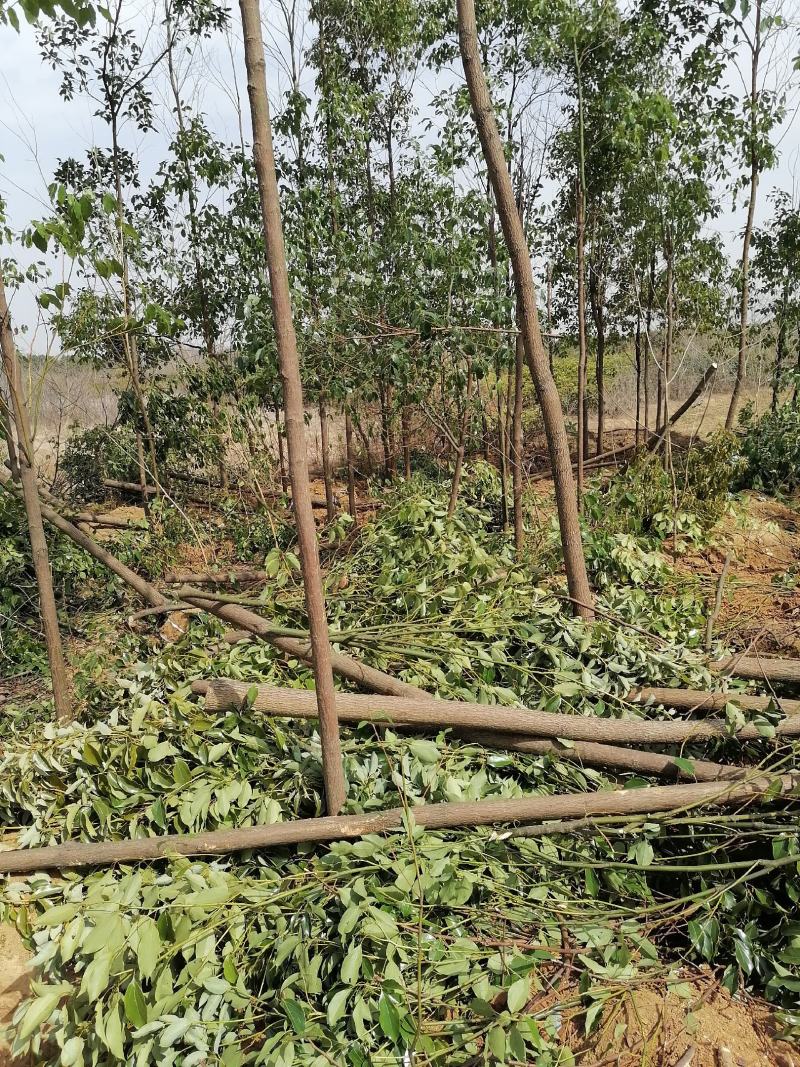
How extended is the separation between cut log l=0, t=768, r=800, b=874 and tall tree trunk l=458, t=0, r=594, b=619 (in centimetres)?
106

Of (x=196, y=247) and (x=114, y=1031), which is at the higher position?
(x=196, y=247)

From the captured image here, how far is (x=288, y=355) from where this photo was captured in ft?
6.21

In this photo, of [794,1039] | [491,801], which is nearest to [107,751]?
[491,801]

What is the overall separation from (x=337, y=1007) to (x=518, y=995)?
46cm

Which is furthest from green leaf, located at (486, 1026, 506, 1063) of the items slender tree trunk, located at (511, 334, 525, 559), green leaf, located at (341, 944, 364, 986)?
slender tree trunk, located at (511, 334, 525, 559)

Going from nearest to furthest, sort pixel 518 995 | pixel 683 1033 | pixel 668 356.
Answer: pixel 518 995 < pixel 683 1033 < pixel 668 356

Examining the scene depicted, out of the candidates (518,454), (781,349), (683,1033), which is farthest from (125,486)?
(781,349)

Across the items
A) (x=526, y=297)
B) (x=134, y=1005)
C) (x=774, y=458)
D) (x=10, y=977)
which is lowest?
(x=10, y=977)

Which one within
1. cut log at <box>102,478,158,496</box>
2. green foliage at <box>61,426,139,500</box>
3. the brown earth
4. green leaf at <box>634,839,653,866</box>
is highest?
green foliage at <box>61,426,139,500</box>

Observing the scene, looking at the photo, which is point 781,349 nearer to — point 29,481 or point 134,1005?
point 29,481

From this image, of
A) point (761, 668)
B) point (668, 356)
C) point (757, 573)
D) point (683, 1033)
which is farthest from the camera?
point (668, 356)

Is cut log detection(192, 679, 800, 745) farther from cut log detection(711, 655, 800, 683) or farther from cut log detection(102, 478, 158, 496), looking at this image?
cut log detection(102, 478, 158, 496)

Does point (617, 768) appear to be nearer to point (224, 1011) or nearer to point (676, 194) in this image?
point (224, 1011)

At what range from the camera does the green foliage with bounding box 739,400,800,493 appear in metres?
7.72
